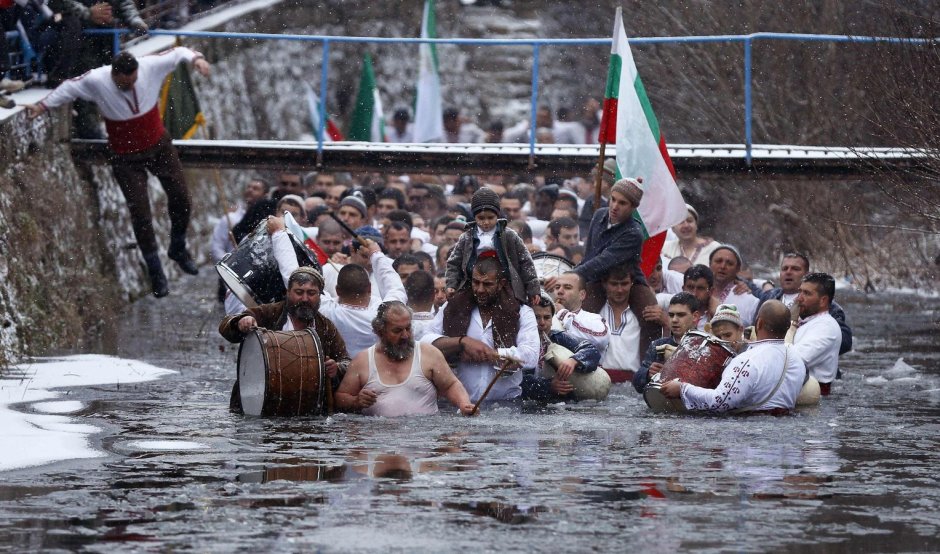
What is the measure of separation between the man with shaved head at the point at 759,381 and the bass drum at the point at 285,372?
7.80 ft

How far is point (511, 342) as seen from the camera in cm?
1359

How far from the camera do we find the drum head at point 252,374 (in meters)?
12.5

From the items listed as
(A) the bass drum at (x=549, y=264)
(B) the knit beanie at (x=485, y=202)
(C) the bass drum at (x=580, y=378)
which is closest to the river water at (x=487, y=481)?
(C) the bass drum at (x=580, y=378)

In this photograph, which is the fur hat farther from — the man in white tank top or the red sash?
the man in white tank top

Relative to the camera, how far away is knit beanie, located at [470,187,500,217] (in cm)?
1386

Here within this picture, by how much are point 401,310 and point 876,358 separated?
696 centimetres

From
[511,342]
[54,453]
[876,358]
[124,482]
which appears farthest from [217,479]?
[876,358]

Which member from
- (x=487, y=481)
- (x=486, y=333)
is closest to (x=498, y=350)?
(x=486, y=333)

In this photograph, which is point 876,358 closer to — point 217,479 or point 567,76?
point 217,479

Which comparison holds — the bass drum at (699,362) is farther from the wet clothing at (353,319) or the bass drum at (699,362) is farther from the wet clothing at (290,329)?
the wet clothing at (290,329)

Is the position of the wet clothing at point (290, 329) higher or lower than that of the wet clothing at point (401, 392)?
higher

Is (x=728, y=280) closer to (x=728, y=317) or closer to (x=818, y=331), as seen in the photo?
(x=818, y=331)

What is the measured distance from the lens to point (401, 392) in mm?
12734

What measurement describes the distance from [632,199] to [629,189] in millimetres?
87
